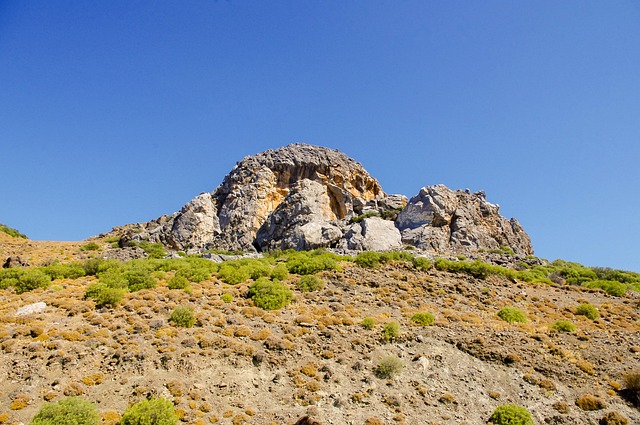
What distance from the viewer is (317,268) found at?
3175 centimetres

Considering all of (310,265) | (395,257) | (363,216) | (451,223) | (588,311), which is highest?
(363,216)

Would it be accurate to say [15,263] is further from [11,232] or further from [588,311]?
[588,311]

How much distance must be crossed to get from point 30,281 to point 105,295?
21.3ft

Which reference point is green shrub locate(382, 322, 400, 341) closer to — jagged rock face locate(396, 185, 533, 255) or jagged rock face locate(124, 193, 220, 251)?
jagged rock face locate(396, 185, 533, 255)

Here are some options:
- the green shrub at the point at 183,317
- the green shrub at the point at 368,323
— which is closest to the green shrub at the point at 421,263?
the green shrub at the point at 368,323

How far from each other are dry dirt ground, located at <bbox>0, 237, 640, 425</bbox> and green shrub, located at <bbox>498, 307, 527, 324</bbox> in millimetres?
534

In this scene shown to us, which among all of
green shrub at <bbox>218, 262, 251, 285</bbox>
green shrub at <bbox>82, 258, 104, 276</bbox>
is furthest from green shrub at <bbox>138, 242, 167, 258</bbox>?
green shrub at <bbox>218, 262, 251, 285</bbox>

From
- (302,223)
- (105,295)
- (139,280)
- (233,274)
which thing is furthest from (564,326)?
(302,223)

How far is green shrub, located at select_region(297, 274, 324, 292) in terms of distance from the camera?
2789 centimetres

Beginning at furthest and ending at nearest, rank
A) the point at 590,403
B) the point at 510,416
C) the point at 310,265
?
the point at 310,265, the point at 590,403, the point at 510,416

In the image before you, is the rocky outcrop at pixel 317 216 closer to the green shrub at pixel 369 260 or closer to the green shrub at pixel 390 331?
the green shrub at pixel 369 260

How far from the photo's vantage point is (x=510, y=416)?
16.4 meters

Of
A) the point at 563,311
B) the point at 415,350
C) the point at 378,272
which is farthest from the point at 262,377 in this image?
the point at 563,311

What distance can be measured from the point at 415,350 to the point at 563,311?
43.8 feet
